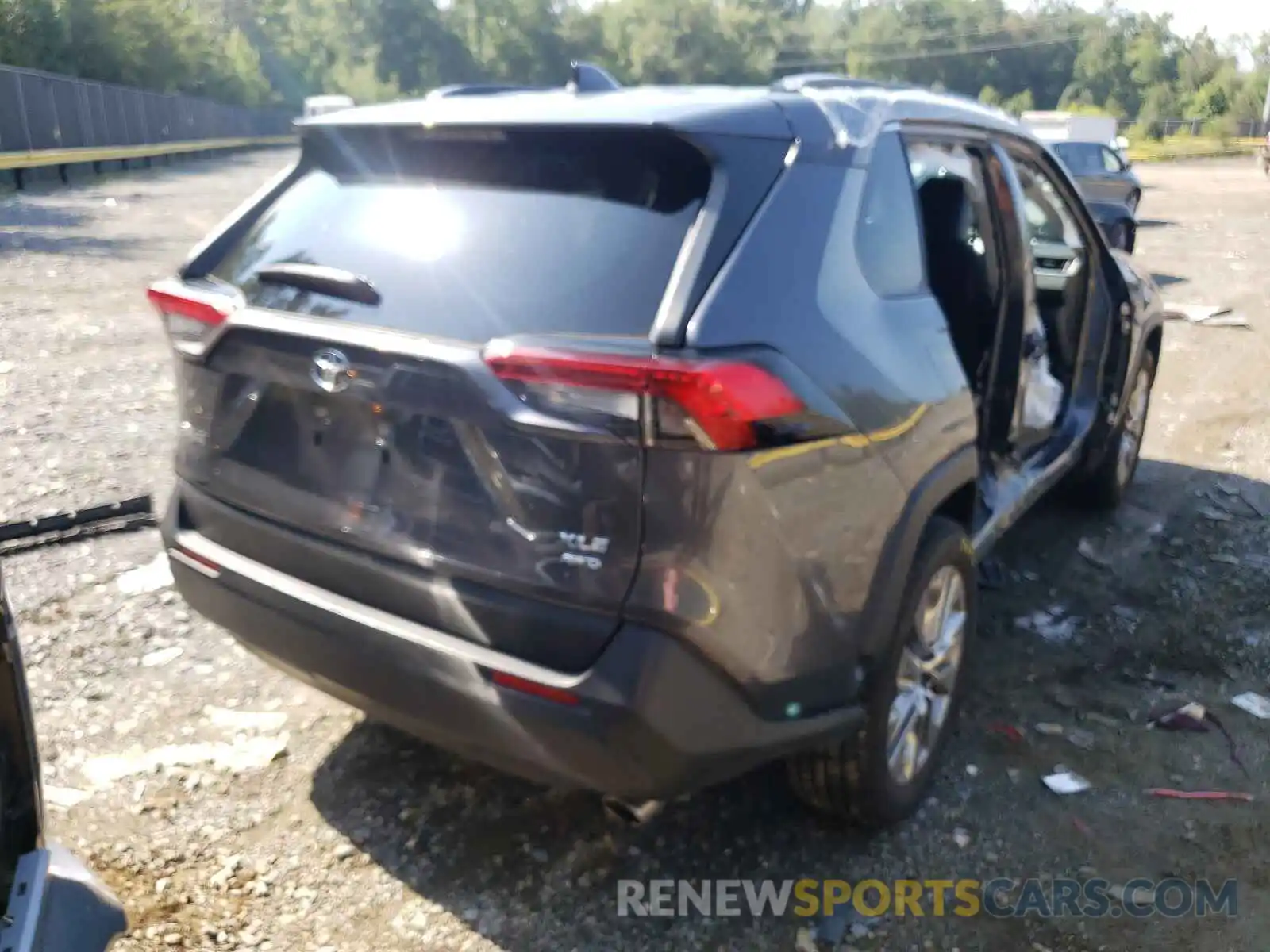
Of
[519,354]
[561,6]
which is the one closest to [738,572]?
[519,354]

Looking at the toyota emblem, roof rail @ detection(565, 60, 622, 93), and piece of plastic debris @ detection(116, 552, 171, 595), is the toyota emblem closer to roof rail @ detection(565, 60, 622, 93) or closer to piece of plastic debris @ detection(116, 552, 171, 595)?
roof rail @ detection(565, 60, 622, 93)

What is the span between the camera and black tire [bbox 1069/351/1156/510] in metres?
5.23

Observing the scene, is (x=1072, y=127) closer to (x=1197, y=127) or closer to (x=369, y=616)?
(x=369, y=616)

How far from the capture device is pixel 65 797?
10.3 feet

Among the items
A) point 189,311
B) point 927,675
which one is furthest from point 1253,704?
point 189,311

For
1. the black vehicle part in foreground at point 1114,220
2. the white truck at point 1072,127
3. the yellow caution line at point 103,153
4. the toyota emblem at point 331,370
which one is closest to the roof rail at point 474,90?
the toyota emblem at point 331,370

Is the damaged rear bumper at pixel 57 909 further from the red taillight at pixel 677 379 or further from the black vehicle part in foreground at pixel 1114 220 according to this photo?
the black vehicle part in foreground at pixel 1114 220

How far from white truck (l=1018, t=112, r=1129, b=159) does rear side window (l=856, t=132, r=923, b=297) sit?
61.9ft

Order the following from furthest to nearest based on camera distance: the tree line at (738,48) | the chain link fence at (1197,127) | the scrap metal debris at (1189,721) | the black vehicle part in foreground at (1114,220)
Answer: the tree line at (738,48), the chain link fence at (1197,127), the black vehicle part in foreground at (1114,220), the scrap metal debris at (1189,721)

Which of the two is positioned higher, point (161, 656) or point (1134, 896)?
point (161, 656)

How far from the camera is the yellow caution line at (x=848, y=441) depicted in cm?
221

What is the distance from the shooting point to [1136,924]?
9.00 ft

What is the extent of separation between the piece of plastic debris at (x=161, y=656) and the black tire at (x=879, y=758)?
7.44ft

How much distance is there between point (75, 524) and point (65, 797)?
1.22 m
